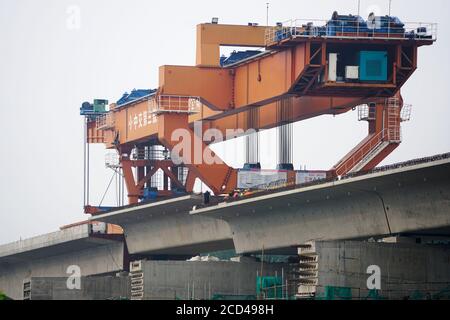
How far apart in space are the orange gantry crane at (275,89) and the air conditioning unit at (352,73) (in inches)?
2.0

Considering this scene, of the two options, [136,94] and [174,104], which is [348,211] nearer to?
[174,104]

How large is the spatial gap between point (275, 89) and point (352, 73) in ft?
16.0

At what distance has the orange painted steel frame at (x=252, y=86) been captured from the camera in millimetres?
86000

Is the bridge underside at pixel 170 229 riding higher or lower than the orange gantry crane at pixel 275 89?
lower

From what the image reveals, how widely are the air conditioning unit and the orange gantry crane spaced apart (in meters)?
0.05

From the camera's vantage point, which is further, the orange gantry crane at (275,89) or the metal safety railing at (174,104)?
the metal safety railing at (174,104)

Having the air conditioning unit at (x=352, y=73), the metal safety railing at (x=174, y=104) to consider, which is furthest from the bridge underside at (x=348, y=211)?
the air conditioning unit at (x=352, y=73)

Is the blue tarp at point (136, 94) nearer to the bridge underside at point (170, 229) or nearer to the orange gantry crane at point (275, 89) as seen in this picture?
the orange gantry crane at point (275, 89)

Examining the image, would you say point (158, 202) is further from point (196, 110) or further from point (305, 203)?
point (305, 203)

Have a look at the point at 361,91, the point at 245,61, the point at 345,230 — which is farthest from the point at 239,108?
the point at 345,230

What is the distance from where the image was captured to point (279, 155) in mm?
→ 103750

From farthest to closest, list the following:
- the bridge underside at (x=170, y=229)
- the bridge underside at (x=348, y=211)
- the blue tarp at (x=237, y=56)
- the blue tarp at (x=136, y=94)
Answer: the blue tarp at (x=136, y=94) → the bridge underside at (x=170, y=229) → the blue tarp at (x=237, y=56) → the bridge underside at (x=348, y=211)

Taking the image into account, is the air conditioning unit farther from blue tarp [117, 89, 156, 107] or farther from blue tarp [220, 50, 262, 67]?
blue tarp [117, 89, 156, 107]

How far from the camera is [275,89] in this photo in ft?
291
